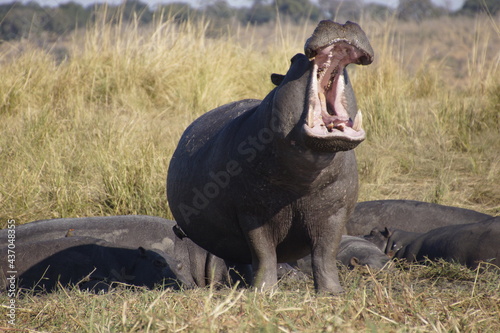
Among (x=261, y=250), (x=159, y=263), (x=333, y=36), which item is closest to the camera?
(x=333, y=36)

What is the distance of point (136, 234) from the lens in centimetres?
553

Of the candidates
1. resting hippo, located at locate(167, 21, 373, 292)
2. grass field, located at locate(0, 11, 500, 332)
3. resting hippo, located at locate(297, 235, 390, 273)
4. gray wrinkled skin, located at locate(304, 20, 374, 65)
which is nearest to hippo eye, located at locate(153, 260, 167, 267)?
resting hippo, located at locate(167, 21, 373, 292)

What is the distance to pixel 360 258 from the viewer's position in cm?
536

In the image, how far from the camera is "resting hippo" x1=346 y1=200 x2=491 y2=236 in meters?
6.23

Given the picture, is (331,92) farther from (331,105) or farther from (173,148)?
(173,148)

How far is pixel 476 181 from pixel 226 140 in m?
4.49

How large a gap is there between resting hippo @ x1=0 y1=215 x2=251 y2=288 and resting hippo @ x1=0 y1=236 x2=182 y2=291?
1.01ft

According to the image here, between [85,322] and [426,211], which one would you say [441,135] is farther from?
[85,322]

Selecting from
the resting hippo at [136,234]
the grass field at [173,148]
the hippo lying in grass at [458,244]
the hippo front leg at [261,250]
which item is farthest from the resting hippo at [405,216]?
the hippo front leg at [261,250]

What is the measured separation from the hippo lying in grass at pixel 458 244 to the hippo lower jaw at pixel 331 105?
204cm

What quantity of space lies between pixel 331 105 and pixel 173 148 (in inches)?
173

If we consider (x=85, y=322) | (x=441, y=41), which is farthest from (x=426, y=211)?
(x=441, y=41)

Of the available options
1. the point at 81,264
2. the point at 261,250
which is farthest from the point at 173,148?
the point at 261,250

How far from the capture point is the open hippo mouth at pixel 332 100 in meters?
3.01
